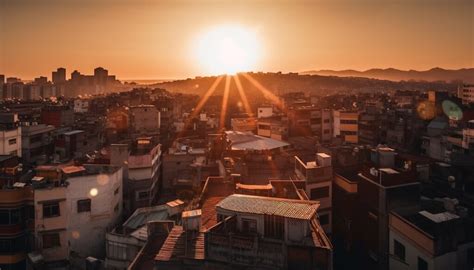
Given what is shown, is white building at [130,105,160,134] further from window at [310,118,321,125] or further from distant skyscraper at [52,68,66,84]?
distant skyscraper at [52,68,66,84]

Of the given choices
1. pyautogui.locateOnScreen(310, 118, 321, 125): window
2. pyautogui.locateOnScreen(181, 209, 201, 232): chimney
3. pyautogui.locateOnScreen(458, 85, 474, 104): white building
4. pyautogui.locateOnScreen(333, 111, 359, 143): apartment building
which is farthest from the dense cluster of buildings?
pyautogui.locateOnScreen(458, 85, 474, 104): white building


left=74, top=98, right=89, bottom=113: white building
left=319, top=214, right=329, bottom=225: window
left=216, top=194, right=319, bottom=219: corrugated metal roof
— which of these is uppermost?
left=74, top=98, right=89, bottom=113: white building

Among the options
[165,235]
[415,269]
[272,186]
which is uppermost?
[272,186]

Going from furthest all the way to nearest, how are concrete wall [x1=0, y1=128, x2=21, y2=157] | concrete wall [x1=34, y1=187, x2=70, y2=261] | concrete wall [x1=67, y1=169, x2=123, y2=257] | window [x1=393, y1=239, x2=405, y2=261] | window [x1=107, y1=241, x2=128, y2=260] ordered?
concrete wall [x1=0, y1=128, x2=21, y2=157]
concrete wall [x1=67, y1=169, x2=123, y2=257]
concrete wall [x1=34, y1=187, x2=70, y2=261]
window [x1=107, y1=241, x2=128, y2=260]
window [x1=393, y1=239, x2=405, y2=261]

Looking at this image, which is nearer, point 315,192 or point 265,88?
point 315,192

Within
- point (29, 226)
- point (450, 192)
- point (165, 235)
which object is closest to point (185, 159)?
point (29, 226)

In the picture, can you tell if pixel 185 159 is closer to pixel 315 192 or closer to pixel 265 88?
pixel 315 192

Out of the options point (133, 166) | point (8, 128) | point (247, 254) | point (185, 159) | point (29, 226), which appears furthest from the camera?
point (8, 128)
